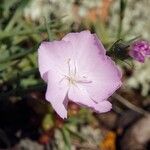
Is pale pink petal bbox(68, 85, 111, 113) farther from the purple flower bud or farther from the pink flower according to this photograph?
the purple flower bud

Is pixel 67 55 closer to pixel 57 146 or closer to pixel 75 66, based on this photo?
pixel 75 66

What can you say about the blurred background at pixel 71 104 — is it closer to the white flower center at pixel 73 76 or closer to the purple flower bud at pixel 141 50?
the white flower center at pixel 73 76

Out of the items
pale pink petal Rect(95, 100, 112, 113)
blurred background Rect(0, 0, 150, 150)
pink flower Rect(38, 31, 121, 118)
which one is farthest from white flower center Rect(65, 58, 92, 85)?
blurred background Rect(0, 0, 150, 150)

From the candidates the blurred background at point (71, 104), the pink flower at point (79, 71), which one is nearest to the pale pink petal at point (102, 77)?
the pink flower at point (79, 71)

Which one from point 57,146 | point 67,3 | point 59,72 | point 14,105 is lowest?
point 57,146

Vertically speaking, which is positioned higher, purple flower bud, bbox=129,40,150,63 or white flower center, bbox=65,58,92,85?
purple flower bud, bbox=129,40,150,63

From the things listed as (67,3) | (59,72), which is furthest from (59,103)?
(67,3)
